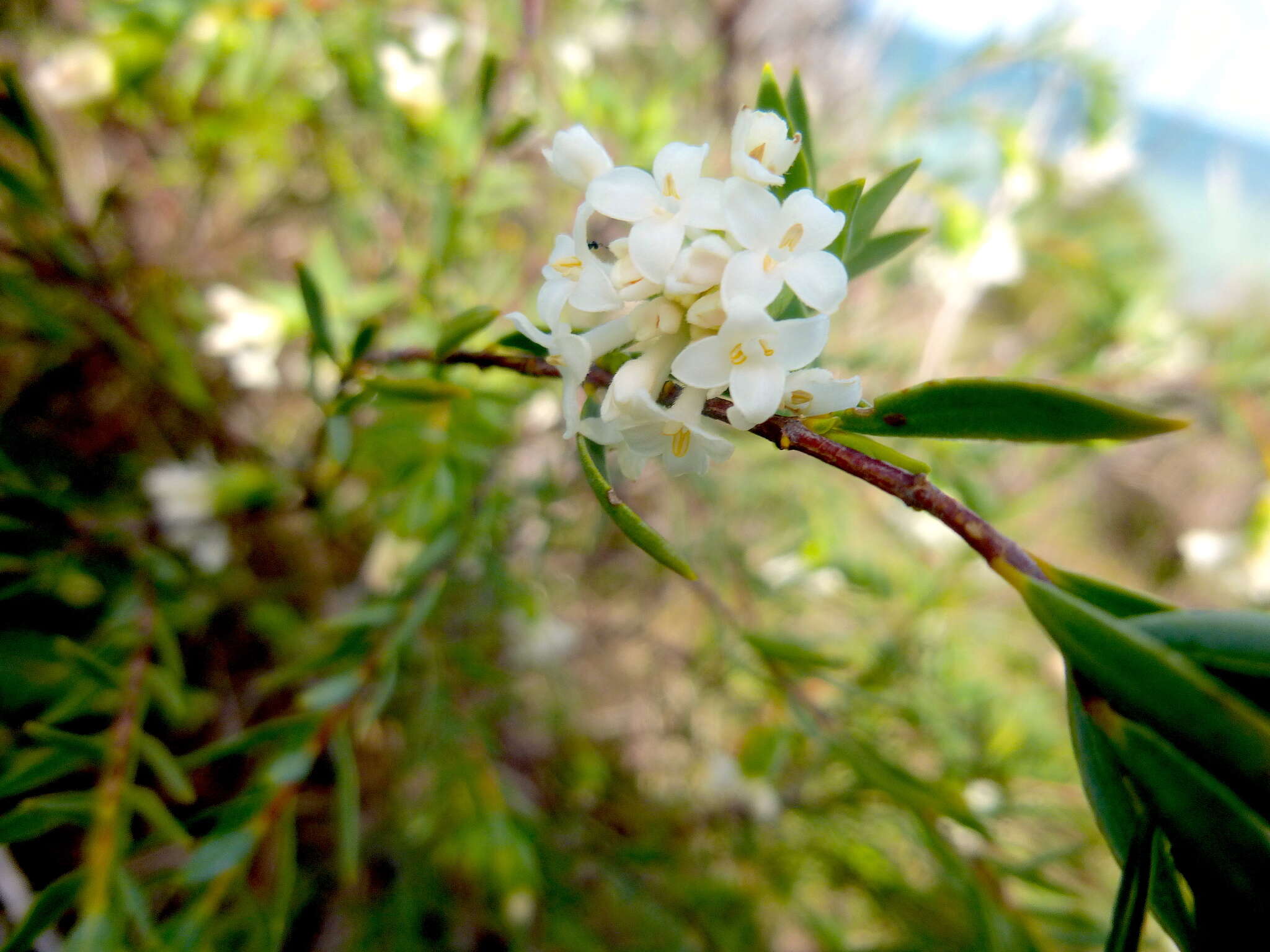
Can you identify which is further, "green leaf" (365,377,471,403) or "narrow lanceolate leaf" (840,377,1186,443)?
"green leaf" (365,377,471,403)

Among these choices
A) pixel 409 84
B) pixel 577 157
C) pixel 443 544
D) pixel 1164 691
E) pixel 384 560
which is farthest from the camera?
pixel 384 560

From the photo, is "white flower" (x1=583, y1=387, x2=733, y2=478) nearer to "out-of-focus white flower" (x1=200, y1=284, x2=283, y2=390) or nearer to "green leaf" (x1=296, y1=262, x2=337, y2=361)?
"green leaf" (x1=296, y1=262, x2=337, y2=361)

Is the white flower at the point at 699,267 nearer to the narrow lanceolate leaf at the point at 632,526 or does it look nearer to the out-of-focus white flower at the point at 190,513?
the narrow lanceolate leaf at the point at 632,526

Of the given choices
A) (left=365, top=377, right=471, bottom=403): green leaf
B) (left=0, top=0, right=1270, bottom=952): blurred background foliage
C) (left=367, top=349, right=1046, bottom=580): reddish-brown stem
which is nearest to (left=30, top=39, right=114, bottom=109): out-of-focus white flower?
(left=0, top=0, right=1270, bottom=952): blurred background foliage

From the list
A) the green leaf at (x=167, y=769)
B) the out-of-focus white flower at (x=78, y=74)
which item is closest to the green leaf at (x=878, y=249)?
the green leaf at (x=167, y=769)

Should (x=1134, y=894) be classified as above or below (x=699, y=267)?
below

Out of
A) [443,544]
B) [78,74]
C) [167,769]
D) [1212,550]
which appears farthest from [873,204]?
[1212,550]

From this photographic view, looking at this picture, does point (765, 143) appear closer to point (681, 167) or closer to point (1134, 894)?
point (681, 167)

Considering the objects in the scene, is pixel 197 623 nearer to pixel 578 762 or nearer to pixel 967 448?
pixel 578 762
